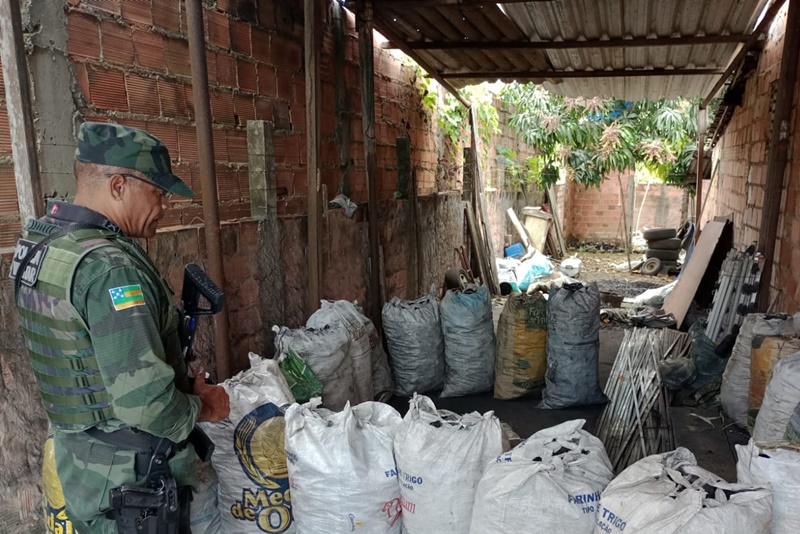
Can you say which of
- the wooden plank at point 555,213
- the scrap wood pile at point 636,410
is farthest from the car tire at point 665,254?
the scrap wood pile at point 636,410

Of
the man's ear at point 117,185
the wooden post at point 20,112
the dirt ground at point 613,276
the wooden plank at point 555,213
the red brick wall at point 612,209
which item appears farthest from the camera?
the red brick wall at point 612,209

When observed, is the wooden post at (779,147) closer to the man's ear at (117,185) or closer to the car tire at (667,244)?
the man's ear at (117,185)

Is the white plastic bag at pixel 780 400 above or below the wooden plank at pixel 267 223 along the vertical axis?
below

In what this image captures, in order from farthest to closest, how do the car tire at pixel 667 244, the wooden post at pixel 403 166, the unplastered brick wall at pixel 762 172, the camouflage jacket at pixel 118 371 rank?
1. the car tire at pixel 667 244
2. the wooden post at pixel 403 166
3. the unplastered brick wall at pixel 762 172
4. the camouflage jacket at pixel 118 371

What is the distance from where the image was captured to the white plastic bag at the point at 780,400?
Answer: 233 cm

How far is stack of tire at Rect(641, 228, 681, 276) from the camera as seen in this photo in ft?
32.6

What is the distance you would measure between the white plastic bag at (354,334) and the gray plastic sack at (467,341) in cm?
66

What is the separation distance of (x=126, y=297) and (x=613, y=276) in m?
9.66

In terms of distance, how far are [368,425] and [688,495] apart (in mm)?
1046

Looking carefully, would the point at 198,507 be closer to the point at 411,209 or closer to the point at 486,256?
the point at 411,209

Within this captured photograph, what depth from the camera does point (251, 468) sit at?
2107 millimetres

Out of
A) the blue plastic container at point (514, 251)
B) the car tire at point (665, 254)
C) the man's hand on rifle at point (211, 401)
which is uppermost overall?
the man's hand on rifle at point (211, 401)

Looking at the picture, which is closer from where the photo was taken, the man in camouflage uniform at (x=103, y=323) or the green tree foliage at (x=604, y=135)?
the man in camouflage uniform at (x=103, y=323)

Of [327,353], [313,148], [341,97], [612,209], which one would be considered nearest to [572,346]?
[327,353]
